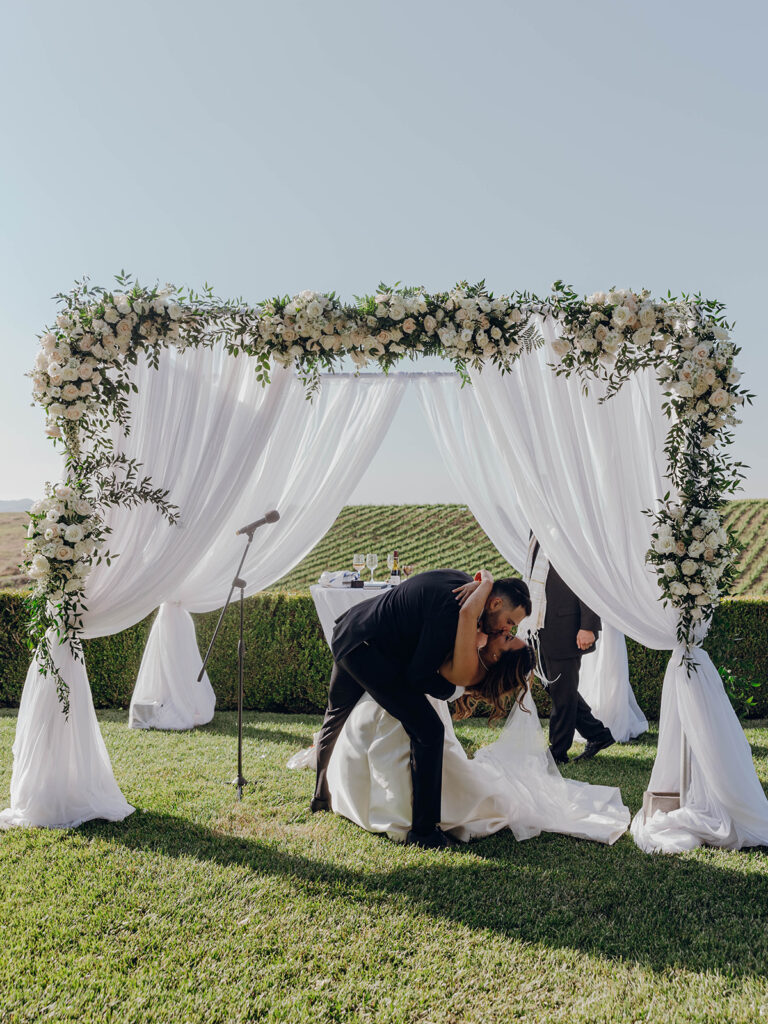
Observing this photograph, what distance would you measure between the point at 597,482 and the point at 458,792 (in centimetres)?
183

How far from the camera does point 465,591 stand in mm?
3684

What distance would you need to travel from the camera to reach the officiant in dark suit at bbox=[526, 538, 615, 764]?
5188 mm

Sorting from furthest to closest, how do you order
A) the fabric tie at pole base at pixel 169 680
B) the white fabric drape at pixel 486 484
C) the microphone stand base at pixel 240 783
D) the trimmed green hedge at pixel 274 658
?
the trimmed green hedge at pixel 274 658 < the fabric tie at pole base at pixel 169 680 < the white fabric drape at pixel 486 484 < the microphone stand base at pixel 240 783

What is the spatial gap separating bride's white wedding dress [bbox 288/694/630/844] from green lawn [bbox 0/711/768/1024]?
0.11 m

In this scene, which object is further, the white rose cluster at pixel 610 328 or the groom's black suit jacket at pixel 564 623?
the groom's black suit jacket at pixel 564 623

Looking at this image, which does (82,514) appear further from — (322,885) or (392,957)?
(392,957)

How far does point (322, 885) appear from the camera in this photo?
3.16 m

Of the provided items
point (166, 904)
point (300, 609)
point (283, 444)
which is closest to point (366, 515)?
point (300, 609)

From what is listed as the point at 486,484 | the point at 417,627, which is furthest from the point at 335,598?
the point at 417,627

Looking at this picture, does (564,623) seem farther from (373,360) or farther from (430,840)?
(373,360)

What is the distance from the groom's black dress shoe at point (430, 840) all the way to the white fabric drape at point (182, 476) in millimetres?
1562

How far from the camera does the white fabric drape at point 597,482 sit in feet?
13.0

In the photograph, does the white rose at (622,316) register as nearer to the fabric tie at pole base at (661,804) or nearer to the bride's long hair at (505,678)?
the bride's long hair at (505,678)

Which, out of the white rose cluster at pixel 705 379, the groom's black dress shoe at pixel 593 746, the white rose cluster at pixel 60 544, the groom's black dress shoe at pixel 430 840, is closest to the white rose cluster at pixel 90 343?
the white rose cluster at pixel 60 544
